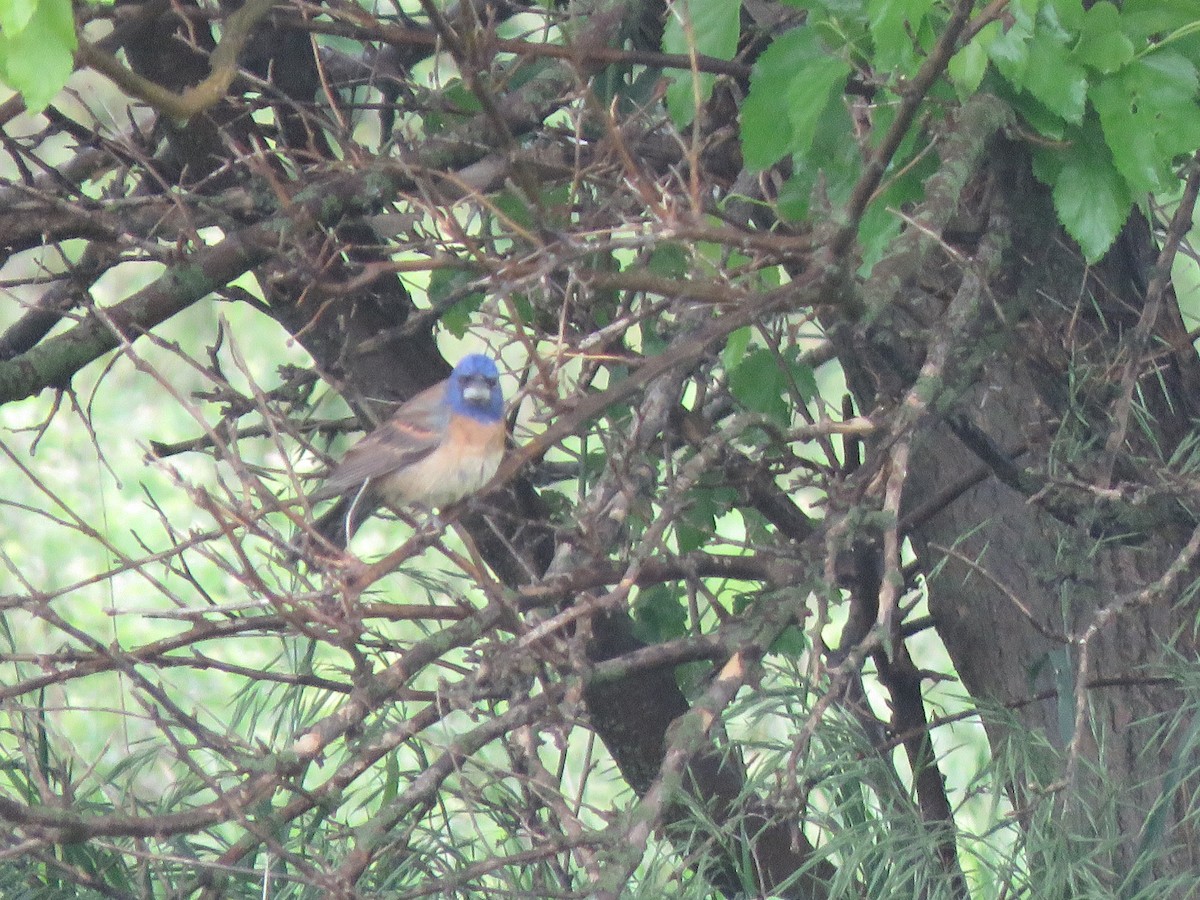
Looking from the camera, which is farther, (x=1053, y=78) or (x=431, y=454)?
(x=431, y=454)

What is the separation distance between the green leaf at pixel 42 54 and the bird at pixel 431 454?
1.80m

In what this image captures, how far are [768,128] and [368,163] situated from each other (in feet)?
2.50

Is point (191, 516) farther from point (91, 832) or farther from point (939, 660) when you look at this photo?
point (91, 832)

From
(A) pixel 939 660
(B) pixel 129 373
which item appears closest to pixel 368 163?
(A) pixel 939 660

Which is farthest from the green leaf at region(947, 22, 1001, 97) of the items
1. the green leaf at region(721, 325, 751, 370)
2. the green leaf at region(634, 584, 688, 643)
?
the green leaf at region(634, 584, 688, 643)

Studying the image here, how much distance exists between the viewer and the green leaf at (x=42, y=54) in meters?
1.89

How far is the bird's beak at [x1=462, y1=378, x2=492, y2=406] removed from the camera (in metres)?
4.32

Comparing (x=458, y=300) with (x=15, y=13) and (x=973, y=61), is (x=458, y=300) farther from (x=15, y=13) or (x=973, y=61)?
(x=15, y=13)

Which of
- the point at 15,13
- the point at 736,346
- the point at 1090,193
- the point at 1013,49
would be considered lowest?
the point at 1090,193

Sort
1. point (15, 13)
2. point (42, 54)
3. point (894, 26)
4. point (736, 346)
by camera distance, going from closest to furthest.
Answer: point (15, 13), point (42, 54), point (894, 26), point (736, 346)

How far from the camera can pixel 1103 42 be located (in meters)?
2.53

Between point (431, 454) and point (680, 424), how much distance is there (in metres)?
1.31

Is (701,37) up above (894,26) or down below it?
above

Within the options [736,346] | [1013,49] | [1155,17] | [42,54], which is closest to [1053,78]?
[1013,49]
